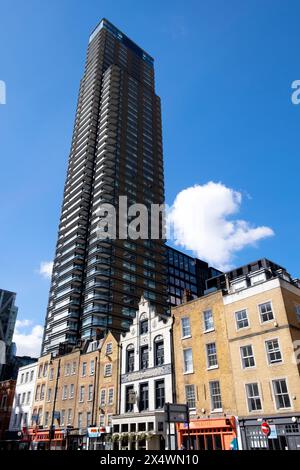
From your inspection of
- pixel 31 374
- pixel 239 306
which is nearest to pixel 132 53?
pixel 31 374

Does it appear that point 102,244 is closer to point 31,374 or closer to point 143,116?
point 31,374

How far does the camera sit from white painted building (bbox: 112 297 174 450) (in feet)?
108

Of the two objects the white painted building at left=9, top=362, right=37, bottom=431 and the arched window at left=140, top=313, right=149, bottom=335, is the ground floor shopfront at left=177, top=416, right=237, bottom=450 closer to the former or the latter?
the arched window at left=140, top=313, right=149, bottom=335

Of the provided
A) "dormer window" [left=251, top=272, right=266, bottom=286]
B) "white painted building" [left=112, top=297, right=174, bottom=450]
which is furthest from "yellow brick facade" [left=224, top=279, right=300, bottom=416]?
"white painted building" [left=112, top=297, right=174, bottom=450]

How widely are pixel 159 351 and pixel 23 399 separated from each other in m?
35.1

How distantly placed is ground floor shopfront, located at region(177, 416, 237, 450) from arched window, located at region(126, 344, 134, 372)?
9403 millimetres

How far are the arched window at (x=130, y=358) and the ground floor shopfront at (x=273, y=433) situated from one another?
49.4 ft

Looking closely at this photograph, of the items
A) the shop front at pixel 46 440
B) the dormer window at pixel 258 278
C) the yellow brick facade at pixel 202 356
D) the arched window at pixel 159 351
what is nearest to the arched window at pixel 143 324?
the arched window at pixel 159 351

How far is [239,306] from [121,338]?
1678 cm

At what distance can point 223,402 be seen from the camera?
29203 millimetres

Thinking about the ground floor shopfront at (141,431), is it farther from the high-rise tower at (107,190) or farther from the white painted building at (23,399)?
the high-rise tower at (107,190)

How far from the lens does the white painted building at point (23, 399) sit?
57281 mm

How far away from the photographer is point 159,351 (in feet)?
121

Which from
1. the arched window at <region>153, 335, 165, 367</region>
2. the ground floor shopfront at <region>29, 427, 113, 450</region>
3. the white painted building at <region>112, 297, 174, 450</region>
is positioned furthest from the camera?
the ground floor shopfront at <region>29, 427, 113, 450</region>
